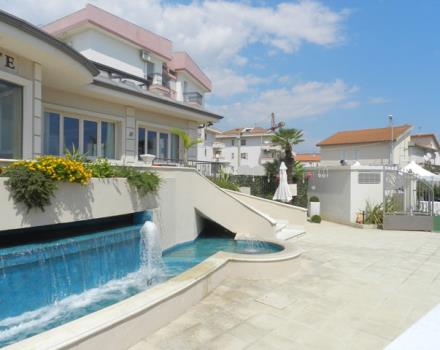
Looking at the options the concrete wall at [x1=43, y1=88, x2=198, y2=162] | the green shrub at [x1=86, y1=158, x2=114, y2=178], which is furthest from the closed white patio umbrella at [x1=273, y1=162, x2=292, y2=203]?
the green shrub at [x1=86, y1=158, x2=114, y2=178]

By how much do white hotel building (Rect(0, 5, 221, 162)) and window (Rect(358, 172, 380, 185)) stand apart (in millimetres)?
8948

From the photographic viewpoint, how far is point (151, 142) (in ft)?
52.4

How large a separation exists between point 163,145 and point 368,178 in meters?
11.6

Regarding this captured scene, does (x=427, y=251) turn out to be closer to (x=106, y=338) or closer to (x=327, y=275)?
(x=327, y=275)

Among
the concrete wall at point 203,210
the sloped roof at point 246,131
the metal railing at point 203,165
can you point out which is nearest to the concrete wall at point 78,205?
the concrete wall at point 203,210

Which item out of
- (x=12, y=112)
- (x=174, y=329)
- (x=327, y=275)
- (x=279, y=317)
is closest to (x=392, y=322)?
(x=279, y=317)

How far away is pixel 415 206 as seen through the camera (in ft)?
58.1

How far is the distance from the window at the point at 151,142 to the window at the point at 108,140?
203cm

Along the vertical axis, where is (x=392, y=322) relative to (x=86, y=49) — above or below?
below

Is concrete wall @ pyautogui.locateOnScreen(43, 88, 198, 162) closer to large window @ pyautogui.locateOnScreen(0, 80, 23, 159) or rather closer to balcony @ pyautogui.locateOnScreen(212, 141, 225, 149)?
large window @ pyautogui.locateOnScreen(0, 80, 23, 159)

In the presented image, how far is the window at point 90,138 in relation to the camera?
43.0 ft

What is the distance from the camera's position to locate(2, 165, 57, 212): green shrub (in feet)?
18.5

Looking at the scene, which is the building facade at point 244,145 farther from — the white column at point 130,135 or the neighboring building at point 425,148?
the white column at point 130,135

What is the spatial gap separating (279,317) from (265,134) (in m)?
46.5
